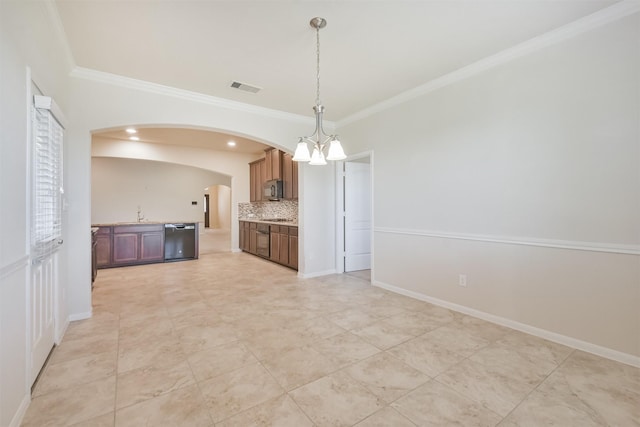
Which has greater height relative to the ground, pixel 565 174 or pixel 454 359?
pixel 565 174

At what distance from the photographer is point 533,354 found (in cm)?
237

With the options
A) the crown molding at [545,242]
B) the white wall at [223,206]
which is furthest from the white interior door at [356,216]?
the white wall at [223,206]

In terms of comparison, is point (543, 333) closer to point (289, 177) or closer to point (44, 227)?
point (44, 227)

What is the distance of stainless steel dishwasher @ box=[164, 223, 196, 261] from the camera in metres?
6.43

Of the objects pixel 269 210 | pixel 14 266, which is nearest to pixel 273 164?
pixel 269 210

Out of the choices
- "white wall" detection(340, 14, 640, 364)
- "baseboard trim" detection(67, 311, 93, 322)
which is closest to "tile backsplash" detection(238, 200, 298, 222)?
"white wall" detection(340, 14, 640, 364)

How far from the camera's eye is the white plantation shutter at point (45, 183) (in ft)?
6.38

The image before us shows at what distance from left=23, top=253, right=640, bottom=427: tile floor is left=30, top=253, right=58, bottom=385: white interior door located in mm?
128

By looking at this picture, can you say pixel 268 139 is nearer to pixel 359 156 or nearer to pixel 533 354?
pixel 359 156

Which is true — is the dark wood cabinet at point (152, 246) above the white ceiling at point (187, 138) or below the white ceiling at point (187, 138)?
below

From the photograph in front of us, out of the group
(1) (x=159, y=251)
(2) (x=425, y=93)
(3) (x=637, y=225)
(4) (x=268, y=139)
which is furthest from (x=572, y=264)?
(1) (x=159, y=251)

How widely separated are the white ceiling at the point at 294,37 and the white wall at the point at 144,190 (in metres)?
5.65

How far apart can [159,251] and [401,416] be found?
6.19m

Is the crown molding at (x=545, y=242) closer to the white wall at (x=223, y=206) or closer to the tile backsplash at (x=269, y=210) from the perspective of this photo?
the tile backsplash at (x=269, y=210)
